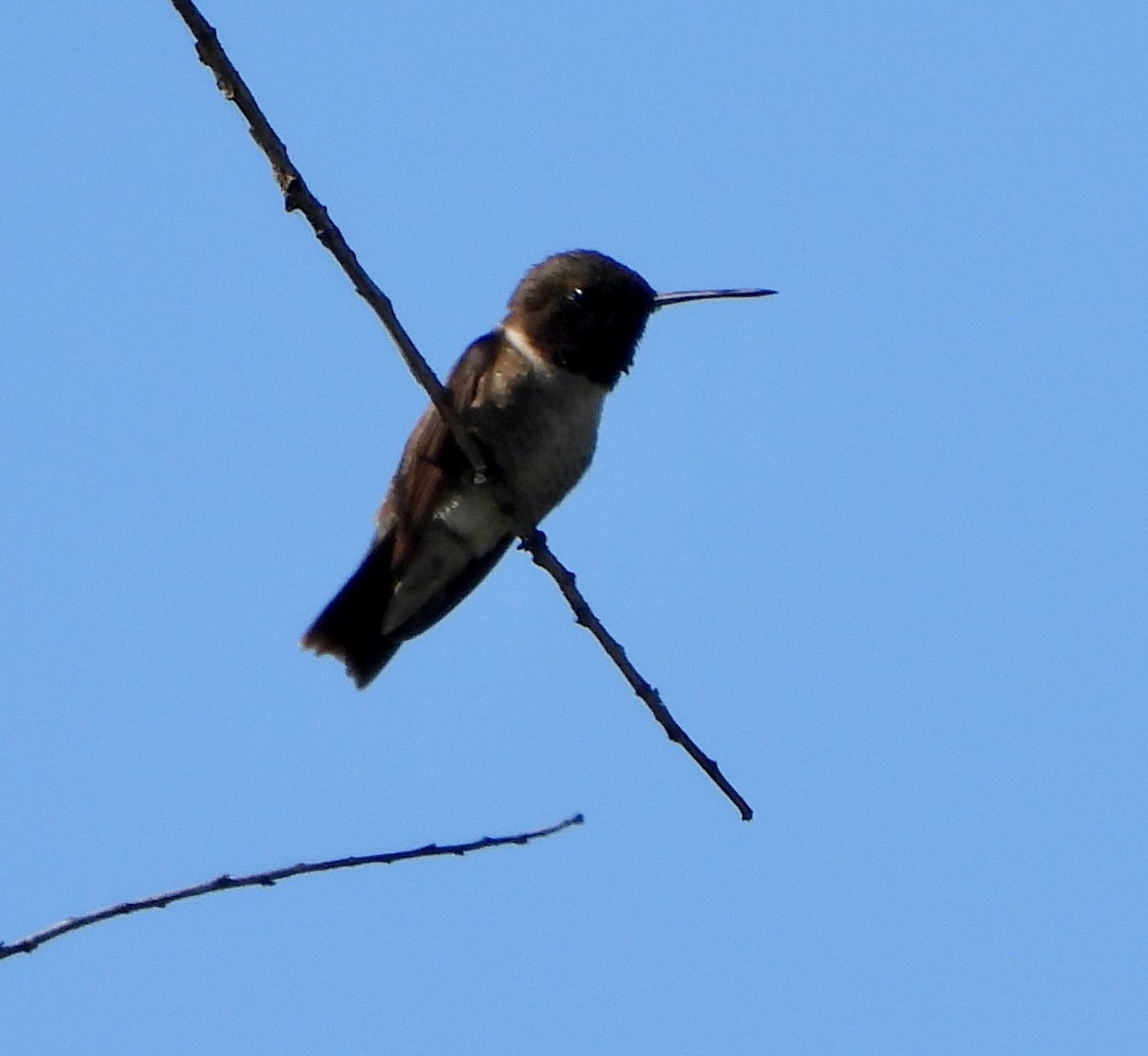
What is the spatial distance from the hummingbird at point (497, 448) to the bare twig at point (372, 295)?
1278 mm

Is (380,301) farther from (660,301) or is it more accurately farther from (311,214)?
(660,301)

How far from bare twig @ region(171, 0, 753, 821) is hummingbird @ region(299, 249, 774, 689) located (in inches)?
50.3

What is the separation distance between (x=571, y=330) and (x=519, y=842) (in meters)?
3.02

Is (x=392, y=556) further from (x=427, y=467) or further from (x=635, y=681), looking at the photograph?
(x=635, y=681)

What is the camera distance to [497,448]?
5965 mm

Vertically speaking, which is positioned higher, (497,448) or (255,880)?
(497,448)

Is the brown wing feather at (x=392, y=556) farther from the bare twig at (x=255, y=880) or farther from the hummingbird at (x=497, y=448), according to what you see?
the bare twig at (x=255, y=880)

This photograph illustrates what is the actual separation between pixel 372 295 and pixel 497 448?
8.24 ft

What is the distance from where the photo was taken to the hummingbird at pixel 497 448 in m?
5.96

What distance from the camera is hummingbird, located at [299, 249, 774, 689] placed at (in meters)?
5.96

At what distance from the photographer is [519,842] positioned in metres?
3.55

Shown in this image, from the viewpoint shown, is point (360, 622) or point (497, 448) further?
point (360, 622)

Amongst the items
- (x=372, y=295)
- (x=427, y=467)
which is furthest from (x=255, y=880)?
(x=427, y=467)

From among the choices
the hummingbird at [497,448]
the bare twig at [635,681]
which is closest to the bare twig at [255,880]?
the bare twig at [635,681]
